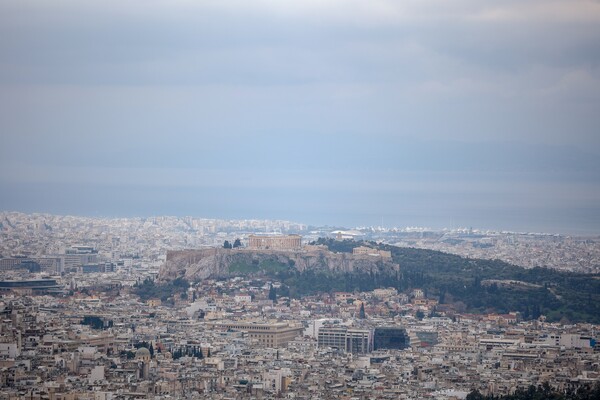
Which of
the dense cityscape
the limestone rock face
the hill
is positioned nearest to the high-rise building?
the dense cityscape

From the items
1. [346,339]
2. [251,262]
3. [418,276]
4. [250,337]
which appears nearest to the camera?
[346,339]

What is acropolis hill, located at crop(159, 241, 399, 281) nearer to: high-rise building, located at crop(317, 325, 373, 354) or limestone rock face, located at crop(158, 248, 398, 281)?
limestone rock face, located at crop(158, 248, 398, 281)

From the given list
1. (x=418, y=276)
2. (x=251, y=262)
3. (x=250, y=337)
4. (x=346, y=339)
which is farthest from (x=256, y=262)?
(x=346, y=339)

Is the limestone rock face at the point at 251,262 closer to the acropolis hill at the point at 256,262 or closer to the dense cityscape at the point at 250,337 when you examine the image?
the acropolis hill at the point at 256,262

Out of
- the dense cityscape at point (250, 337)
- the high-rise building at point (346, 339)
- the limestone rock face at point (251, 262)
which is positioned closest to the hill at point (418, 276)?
the limestone rock face at point (251, 262)

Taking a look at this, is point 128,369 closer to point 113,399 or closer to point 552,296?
point 113,399

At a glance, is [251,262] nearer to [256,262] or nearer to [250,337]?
[256,262]

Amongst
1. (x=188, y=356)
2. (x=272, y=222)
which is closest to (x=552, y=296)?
(x=188, y=356)
